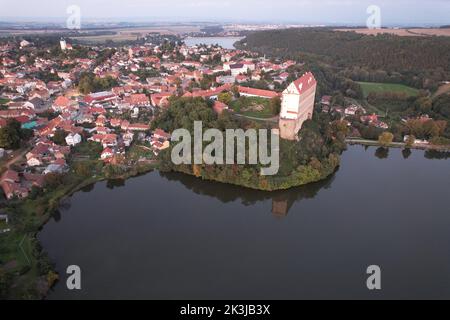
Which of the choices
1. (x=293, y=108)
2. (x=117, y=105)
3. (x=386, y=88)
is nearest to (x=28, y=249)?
(x=293, y=108)

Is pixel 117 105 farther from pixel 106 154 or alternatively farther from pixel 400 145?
pixel 400 145

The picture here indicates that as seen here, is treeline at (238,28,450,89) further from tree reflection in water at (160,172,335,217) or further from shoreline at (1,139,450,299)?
tree reflection in water at (160,172,335,217)

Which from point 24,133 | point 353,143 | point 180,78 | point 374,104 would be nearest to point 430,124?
point 353,143

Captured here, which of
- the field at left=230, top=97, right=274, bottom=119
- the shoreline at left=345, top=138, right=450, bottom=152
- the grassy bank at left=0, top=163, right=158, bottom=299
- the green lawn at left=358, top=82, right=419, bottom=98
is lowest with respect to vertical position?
the grassy bank at left=0, top=163, right=158, bottom=299

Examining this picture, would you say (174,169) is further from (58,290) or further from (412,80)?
(412,80)

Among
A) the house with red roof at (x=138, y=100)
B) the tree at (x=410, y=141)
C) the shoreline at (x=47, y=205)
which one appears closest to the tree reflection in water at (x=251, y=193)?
the shoreline at (x=47, y=205)

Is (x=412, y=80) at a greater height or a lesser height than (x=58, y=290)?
greater

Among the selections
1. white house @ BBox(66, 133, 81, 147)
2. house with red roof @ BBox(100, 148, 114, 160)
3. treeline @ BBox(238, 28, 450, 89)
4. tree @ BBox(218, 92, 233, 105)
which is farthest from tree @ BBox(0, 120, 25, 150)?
treeline @ BBox(238, 28, 450, 89)

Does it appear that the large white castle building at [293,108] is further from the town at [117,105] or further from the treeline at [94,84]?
the treeline at [94,84]
